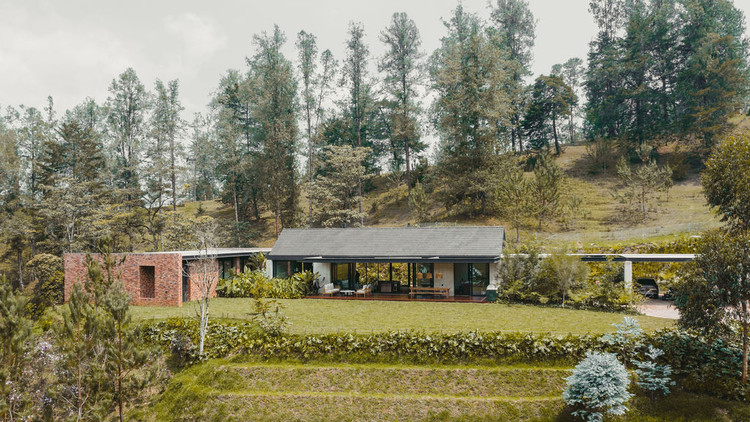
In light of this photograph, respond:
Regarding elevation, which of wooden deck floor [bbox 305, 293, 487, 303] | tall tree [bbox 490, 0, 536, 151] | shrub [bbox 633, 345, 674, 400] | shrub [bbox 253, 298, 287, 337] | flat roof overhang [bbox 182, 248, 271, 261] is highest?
tall tree [bbox 490, 0, 536, 151]

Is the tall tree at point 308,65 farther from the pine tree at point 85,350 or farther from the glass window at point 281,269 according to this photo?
the pine tree at point 85,350

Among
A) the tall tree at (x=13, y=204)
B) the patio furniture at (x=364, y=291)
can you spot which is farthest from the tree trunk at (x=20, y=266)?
the patio furniture at (x=364, y=291)

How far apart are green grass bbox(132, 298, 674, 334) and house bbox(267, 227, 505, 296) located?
2073mm

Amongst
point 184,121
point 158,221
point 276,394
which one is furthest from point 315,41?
point 276,394

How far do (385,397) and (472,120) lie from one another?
1115 inches

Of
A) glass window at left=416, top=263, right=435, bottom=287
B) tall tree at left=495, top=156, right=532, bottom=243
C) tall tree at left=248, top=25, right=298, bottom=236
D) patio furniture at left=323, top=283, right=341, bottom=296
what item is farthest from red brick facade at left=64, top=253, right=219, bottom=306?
tall tree at left=495, top=156, right=532, bottom=243

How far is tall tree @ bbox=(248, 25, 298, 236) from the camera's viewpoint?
36.7 m

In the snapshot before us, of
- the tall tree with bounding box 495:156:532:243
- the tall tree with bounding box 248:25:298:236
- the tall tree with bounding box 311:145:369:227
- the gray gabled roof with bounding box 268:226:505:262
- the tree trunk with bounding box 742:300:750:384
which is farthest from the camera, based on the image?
the tall tree with bounding box 248:25:298:236

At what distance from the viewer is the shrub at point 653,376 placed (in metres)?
10.2

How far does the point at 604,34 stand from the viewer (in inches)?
1869

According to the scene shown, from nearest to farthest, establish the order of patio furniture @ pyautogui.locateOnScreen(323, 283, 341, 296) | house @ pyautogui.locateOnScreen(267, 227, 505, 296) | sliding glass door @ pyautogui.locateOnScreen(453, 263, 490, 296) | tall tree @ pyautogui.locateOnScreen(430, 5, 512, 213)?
house @ pyautogui.locateOnScreen(267, 227, 505, 296) < sliding glass door @ pyautogui.locateOnScreen(453, 263, 490, 296) < patio furniture @ pyautogui.locateOnScreen(323, 283, 341, 296) < tall tree @ pyautogui.locateOnScreen(430, 5, 512, 213)

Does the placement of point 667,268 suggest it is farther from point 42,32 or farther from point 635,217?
point 42,32

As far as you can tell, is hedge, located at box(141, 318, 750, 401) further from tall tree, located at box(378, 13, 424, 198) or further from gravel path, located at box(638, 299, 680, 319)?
tall tree, located at box(378, 13, 424, 198)

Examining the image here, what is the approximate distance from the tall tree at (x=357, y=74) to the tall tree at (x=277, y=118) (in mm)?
5775
